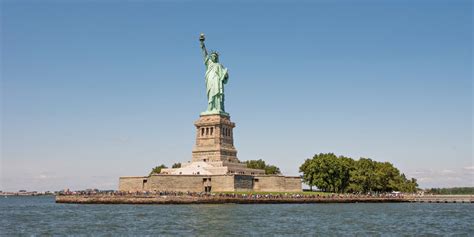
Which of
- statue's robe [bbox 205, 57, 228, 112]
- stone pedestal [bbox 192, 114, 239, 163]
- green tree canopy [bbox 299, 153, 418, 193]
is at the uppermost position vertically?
statue's robe [bbox 205, 57, 228, 112]

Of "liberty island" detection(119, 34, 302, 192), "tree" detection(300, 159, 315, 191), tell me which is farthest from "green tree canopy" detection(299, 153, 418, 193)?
"liberty island" detection(119, 34, 302, 192)

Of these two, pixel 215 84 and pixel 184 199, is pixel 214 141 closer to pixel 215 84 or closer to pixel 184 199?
pixel 215 84

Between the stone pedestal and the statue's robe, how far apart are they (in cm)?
235

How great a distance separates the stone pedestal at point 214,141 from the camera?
303 ft

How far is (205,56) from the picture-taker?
99.8 m

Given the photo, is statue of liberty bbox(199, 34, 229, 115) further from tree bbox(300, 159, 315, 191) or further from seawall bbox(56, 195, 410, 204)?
seawall bbox(56, 195, 410, 204)

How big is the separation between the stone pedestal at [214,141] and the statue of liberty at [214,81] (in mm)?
1964

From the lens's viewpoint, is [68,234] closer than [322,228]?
Yes

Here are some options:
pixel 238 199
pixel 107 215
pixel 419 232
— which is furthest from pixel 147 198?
pixel 419 232

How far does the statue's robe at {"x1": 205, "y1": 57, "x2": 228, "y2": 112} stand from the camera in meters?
97.4

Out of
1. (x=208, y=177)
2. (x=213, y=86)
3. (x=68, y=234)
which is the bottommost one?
(x=68, y=234)

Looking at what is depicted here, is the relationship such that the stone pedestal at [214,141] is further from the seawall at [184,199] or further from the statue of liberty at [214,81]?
the seawall at [184,199]

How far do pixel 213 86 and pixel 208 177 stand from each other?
18.3 metres

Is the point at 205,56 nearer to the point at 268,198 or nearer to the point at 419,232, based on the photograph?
the point at 268,198
